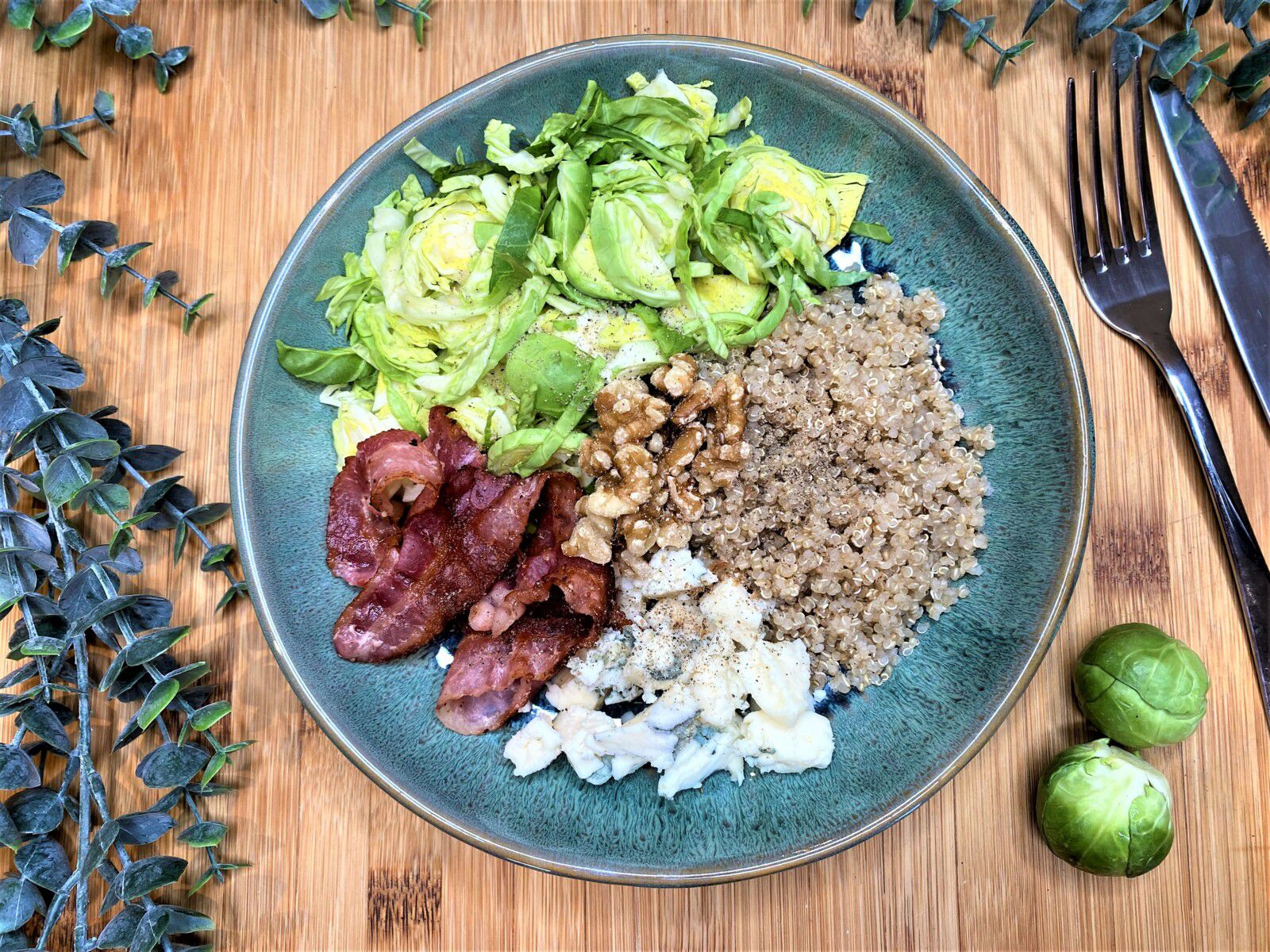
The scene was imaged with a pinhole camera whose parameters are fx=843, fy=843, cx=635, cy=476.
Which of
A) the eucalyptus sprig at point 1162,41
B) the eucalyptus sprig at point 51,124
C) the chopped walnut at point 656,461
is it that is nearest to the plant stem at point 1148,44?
the eucalyptus sprig at point 1162,41

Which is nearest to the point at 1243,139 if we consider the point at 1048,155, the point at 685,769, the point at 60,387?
the point at 1048,155

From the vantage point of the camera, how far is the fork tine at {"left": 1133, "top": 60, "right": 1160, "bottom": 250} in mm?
2041

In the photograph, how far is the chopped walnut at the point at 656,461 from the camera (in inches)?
74.0

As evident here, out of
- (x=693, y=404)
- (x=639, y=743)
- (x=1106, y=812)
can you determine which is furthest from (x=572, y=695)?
(x=1106, y=812)

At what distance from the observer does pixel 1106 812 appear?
187 cm

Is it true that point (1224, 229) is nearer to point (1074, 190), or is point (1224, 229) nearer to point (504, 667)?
point (1074, 190)

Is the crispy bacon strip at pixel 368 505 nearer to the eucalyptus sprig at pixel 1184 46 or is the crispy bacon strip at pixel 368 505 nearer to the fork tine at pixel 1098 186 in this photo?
the fork tine at pixel 1098 186

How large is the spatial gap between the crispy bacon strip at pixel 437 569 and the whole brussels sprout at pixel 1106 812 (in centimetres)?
138

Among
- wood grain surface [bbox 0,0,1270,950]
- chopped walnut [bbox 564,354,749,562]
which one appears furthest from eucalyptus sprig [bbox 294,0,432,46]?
chopped walnut [bbox 564,354,749,562]

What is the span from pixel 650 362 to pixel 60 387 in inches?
56.9

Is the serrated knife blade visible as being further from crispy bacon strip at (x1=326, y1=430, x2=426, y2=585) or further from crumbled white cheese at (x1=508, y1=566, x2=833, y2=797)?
crispy bacon strip at (x1=326, y1=430, x2=426, y2=585)

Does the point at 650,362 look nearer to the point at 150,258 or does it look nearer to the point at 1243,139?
the point at 150,258

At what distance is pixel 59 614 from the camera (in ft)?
6.48

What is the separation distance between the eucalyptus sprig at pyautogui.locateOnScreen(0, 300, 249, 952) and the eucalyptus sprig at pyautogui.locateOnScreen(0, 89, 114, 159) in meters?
0.42
